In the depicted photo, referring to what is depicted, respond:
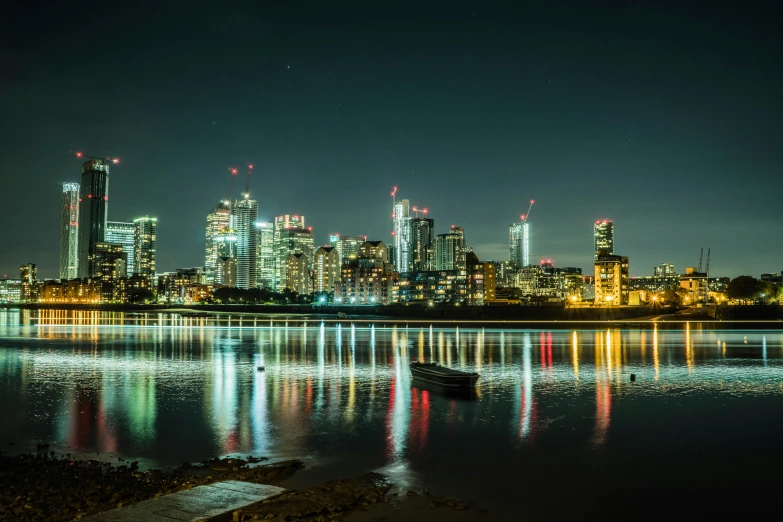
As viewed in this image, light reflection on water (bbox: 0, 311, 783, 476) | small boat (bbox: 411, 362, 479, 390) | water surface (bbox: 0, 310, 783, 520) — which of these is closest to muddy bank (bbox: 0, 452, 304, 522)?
water surface (bbox: 0, 310, 783, 520)

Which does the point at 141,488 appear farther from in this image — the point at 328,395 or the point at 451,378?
the point at 451,378

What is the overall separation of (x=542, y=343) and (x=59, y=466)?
6470 centimetres

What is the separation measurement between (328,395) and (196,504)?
2061 cm

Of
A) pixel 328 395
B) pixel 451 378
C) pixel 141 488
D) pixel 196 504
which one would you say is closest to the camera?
pixel 196 504

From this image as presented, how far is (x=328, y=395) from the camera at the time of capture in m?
34.6

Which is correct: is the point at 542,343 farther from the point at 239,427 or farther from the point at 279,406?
the point at 239,427

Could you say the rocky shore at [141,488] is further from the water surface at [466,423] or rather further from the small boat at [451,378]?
the small boat at [451,378]

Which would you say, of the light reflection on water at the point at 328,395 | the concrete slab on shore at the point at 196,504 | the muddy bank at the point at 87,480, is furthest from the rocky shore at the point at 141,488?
the light reflection on water at the point at 328,395

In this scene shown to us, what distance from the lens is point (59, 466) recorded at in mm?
19297

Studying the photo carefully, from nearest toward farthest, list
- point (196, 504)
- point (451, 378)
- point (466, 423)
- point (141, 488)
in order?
point (196, 504), point (141, 488), point (466, 423), point (451, 378)

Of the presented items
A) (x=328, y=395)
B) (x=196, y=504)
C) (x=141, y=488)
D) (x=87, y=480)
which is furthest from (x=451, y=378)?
(x=196, y=504)

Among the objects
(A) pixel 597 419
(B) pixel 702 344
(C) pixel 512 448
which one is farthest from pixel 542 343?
(C) pixel 512 448

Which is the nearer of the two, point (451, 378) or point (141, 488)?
point (141, 488)

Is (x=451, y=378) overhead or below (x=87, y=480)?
overhead
